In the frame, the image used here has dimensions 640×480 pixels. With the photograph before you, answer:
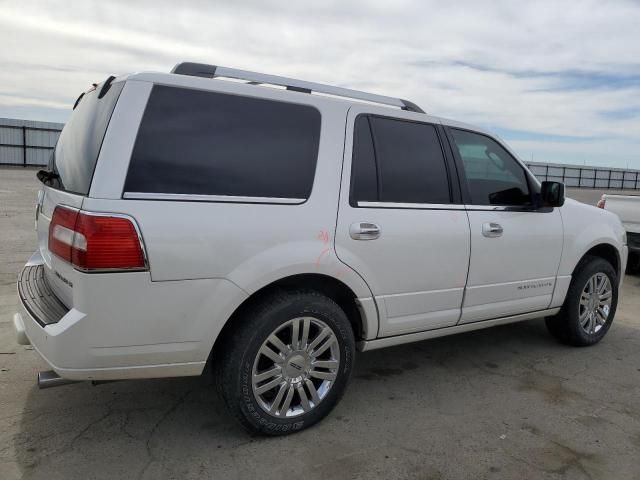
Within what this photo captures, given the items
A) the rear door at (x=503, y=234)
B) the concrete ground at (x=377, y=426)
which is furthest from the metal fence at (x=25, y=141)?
the rear door at (x=503, y=234)

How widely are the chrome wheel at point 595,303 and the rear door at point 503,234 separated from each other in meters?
0.54

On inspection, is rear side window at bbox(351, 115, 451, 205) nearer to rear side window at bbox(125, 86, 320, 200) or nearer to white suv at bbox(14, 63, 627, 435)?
white suv at bbox(14, 63, 627, 435)

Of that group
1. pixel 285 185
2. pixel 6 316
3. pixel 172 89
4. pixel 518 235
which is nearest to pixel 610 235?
pixel 518 235

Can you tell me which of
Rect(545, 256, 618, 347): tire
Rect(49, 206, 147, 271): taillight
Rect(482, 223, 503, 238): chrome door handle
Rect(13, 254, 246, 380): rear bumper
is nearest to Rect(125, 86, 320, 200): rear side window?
Rect(49, 206, 147, 271): taillight

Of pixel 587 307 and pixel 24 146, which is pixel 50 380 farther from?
pixel 24 146

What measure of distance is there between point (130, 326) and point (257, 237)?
73 centimetres

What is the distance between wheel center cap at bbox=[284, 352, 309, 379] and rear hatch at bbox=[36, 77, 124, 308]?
1.16 meters

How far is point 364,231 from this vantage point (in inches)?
122

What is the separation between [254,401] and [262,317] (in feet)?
1.52

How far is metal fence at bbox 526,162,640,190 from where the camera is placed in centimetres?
4381

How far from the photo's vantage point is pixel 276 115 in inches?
116

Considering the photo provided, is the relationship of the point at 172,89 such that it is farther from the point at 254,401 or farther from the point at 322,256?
the point at 254,401

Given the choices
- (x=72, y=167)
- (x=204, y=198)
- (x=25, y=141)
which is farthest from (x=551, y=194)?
(x=25, y=141)

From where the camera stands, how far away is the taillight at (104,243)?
2.37 metres
